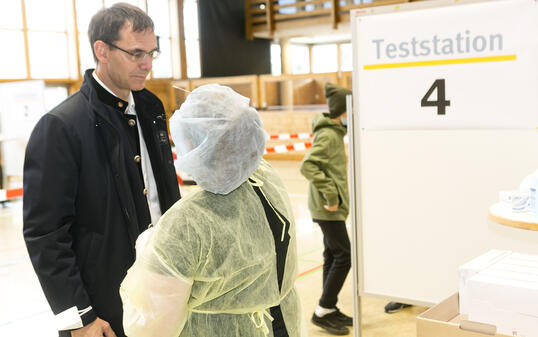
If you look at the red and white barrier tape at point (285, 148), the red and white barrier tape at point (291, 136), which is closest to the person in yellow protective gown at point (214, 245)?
the red and white barrier tape at point (285, 148)

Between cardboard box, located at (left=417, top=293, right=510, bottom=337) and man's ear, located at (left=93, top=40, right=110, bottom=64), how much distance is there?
1375 millimetres

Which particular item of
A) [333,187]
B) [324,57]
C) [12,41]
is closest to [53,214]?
[333,187]

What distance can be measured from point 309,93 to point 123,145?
12.8 meters

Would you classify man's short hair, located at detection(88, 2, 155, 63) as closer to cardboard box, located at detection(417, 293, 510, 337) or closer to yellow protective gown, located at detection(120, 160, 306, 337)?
yellow protective gown, located at detection(120, 160, 306, 337)

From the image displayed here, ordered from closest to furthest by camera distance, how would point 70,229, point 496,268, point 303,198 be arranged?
point 70,229, point 496,268, point 303,198

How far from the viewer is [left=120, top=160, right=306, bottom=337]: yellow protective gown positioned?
1.55m

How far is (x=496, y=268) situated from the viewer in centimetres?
212

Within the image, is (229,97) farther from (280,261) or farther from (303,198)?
(303,198)

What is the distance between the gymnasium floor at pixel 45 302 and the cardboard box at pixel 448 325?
1.92 m

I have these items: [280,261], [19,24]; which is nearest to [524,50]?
[280,261]

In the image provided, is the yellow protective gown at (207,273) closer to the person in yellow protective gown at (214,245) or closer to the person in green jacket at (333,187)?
the person in yellow protective gown at (214,245)

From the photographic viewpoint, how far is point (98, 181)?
6.31 ft

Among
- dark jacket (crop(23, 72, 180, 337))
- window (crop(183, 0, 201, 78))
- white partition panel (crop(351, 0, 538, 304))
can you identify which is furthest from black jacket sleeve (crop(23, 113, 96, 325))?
window (crop(183, 0, 201, 78))

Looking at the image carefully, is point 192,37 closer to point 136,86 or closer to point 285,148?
point 285,148
